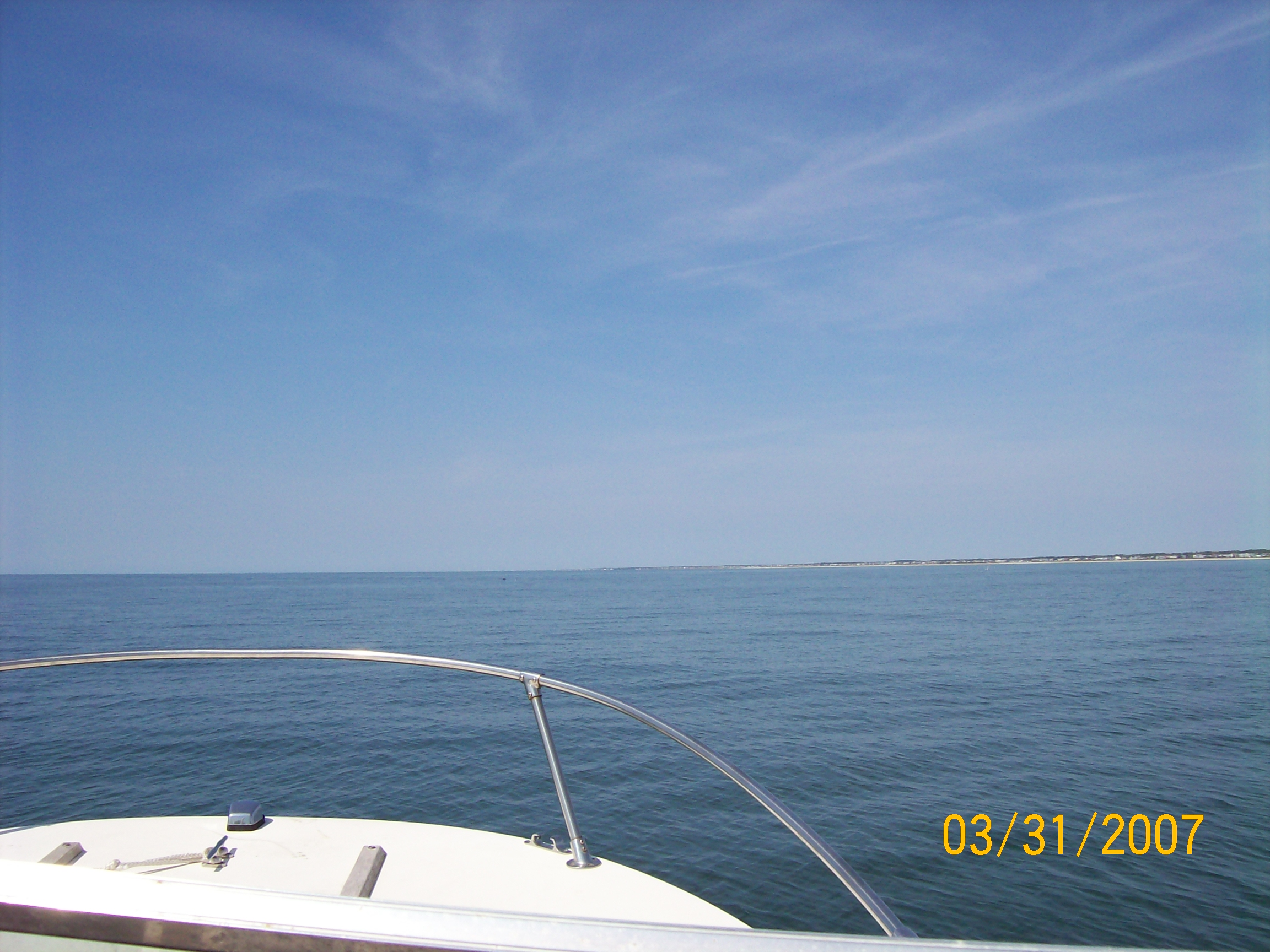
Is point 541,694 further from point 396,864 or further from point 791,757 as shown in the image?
point 791,757

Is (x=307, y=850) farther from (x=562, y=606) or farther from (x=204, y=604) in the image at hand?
(x=204, y=604)

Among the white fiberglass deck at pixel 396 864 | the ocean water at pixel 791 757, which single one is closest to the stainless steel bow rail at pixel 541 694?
the white fiberglass deck at pixel 396 864

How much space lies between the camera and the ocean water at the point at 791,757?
8.55 metres

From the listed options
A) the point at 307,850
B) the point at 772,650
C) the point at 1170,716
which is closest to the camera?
the point at 307,850

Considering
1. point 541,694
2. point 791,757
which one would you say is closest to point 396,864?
point 541,694

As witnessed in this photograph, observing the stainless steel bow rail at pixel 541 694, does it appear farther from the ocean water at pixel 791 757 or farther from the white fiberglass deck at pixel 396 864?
the ocean water at pixel 791 757

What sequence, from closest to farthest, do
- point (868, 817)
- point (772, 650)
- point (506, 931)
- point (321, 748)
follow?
point (506, 931), point (868, 817), point (321, 748), point (772, 650)

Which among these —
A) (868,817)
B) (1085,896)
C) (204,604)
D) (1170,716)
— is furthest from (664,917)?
(204,604)

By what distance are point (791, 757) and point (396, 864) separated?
39.6 feet

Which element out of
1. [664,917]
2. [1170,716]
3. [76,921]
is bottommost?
[1170,716]

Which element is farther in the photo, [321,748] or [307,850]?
[321,748]

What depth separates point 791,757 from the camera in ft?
45.9

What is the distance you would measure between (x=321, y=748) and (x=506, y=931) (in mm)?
16153

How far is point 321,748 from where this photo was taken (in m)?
15.2
